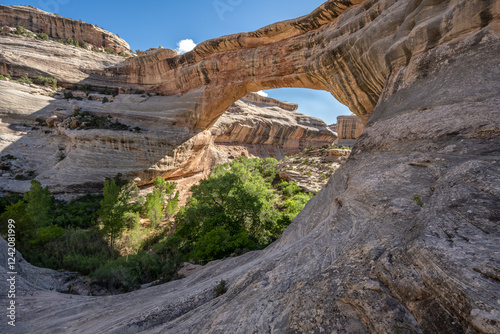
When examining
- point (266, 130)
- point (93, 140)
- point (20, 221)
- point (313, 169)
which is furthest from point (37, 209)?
point (266, 130)

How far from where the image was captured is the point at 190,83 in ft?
66.4

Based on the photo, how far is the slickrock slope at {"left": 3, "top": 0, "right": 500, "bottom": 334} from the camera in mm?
1688

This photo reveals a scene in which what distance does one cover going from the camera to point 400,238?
2342mm

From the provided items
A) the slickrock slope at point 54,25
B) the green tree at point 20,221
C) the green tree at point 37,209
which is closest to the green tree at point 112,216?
the green tree at point 37,209

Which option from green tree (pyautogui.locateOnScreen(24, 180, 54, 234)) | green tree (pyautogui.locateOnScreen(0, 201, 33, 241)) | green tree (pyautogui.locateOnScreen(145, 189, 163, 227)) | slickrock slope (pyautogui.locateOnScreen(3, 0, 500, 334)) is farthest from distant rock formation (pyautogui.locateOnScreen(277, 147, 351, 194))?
green tree (pyautogui.locateOnScreen(0, 201, 33, 241))

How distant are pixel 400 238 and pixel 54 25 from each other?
1842 inches

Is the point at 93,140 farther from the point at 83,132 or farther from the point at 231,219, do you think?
the point at 231,219

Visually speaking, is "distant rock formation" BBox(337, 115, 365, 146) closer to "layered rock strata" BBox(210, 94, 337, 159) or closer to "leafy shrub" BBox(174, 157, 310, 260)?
"layered rock strata" BBox(210, 94, 337, 159)

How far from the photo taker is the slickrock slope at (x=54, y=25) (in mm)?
28969

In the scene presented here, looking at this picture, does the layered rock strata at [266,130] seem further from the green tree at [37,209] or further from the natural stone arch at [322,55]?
the green tree at [37,209]

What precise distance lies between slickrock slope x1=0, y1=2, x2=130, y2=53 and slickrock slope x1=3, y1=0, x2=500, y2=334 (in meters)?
41.0

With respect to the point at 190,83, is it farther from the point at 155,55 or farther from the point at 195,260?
the point at 195,260

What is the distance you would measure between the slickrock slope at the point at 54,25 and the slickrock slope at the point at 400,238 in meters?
41.0

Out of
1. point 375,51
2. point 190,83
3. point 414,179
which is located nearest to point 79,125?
point 190,83
